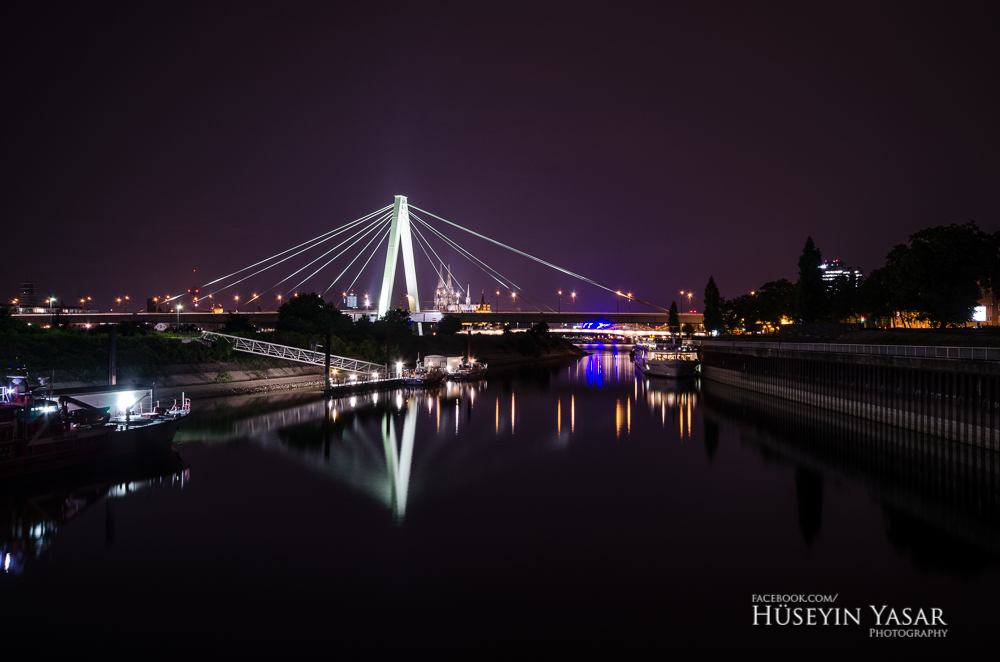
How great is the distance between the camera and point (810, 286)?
52.7m

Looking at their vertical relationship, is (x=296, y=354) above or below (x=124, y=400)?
above

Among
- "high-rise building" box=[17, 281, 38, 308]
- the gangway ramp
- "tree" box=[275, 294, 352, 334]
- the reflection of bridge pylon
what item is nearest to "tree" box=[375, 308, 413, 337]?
"tree" box=[275, 294, 352, 334]

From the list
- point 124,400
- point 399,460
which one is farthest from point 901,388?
point 124,400

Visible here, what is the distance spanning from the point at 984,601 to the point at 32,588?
17073 millimetres

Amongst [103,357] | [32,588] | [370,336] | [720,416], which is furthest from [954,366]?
[370,336]

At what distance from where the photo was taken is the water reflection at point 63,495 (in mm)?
13016

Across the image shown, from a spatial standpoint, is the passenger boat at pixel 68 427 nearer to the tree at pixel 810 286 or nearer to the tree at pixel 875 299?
the tree at pixel 875 299

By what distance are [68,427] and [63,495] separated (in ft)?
8.55

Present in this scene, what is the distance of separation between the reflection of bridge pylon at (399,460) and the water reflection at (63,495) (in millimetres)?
6328

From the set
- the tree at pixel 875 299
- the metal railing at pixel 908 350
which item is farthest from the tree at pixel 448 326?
the tree at pixel 875 299

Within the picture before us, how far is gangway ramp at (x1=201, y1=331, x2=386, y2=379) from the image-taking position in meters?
41.8

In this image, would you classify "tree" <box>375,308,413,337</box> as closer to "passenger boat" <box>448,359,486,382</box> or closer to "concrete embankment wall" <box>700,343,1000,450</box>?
"passenger boat" <box>448,359,486,382</box>

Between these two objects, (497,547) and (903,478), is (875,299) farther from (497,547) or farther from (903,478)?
(497,547)

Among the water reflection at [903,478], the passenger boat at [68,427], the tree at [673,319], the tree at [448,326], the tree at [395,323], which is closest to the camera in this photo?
the water reflection at [903,478]
